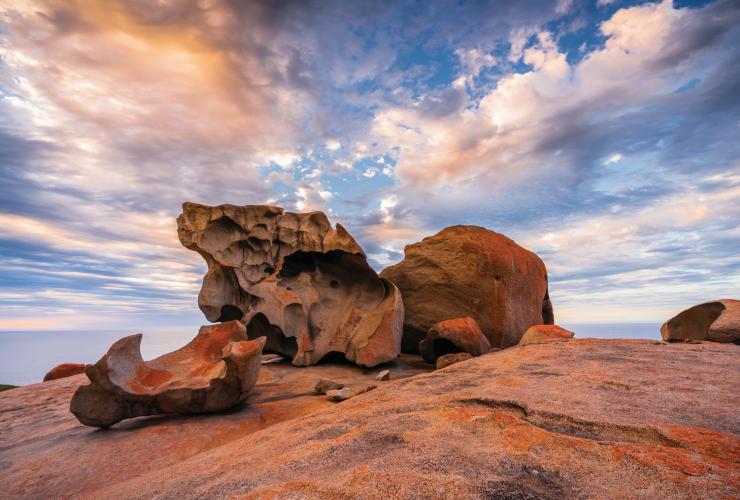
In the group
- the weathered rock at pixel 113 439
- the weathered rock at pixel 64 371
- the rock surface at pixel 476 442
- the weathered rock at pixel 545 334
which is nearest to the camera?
the rock surface at pixel 476 442

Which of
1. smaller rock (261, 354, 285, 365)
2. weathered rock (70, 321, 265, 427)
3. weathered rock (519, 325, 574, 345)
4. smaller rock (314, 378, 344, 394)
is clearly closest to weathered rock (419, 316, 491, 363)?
weathered rock (519, 325, 574, 345)

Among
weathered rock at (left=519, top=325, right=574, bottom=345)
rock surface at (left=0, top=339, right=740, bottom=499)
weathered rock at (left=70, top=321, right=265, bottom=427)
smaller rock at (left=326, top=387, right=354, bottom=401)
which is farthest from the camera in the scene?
weathered rock at (left=519, top=325, right=574, bottom=345)

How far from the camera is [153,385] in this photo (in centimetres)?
597

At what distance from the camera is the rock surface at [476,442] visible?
1962 mm

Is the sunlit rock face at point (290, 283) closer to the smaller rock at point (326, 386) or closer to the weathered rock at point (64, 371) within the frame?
the smaller rock at point (326, 386)

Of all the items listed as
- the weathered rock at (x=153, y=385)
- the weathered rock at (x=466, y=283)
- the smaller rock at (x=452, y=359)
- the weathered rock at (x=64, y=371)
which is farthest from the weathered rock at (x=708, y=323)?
the weathered rock at (x=64, y=371)

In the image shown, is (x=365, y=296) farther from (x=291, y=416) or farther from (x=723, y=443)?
(x=723, y=443)

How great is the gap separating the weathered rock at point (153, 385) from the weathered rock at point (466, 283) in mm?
5863

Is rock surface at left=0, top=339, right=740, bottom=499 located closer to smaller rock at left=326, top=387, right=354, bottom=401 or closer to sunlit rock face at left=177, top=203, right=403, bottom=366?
smaller rock at left=326, top=387, right=354, bottom=401

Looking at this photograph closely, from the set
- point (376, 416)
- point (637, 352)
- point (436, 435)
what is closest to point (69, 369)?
point (376, 416)

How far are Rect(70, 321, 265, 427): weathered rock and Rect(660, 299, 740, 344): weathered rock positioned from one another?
23.8 ft

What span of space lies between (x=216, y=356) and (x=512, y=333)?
740 cm

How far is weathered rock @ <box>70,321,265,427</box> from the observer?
5.48 m

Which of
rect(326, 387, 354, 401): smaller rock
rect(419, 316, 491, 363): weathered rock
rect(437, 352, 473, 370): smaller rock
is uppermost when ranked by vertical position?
rect(419, 316, 491, 363): weathered rock
